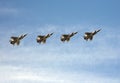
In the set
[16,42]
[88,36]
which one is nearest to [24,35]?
[16,42]

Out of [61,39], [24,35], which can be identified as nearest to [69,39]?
[61,39]

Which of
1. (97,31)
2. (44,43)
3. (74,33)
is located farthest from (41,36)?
(97,31)

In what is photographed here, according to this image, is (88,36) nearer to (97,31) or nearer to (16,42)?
(97,31)

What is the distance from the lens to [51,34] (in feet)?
452

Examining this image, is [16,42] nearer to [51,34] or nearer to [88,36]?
[51,34]

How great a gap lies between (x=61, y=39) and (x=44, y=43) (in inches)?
262

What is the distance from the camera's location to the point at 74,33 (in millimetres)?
136500

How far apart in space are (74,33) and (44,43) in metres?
11.5

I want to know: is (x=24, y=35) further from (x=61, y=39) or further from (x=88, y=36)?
(x=88, y=36)

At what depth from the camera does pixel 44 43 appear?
445ft

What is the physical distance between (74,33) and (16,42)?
839 inches

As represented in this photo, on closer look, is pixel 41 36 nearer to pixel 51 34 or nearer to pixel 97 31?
pixel 51 34

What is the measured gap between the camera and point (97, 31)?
13162 centimetres

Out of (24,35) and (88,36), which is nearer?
(88,36)
